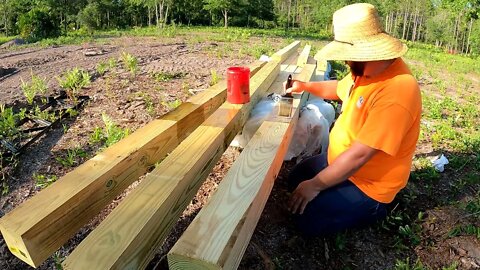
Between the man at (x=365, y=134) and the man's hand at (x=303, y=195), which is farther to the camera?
the man's hand at (x=303, y=195)

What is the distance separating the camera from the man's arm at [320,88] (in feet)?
11.3

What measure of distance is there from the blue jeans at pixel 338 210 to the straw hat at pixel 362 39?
95 centimetres

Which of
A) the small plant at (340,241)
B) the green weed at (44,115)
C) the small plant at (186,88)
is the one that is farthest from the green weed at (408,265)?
the green weed at (44,115)

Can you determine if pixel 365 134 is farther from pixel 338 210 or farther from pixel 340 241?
pixel 340 241

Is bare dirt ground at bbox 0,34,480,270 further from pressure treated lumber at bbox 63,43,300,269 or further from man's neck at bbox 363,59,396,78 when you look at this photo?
man's neck at bbox 363,59,396,78

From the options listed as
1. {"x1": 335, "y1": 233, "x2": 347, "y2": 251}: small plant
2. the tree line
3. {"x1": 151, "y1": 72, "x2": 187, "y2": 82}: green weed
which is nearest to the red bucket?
{"x1": 335, "y1": 233, "x2": 347, "y2": 251}: small plant

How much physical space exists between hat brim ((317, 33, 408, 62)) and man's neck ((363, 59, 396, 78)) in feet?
0.33

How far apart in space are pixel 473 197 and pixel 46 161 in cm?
412

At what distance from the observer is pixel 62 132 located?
436cm

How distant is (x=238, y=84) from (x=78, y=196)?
1715mm

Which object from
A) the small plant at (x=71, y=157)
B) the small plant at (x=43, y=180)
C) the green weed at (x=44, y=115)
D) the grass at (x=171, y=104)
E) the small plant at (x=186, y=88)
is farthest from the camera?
the small plant at (x=186, y=88)

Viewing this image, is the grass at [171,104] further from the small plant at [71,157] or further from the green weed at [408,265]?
the green weed at [408,265]

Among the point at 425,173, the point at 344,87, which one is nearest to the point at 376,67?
the point at 344,87

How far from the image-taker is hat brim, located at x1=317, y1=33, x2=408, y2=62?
2.27 metres
